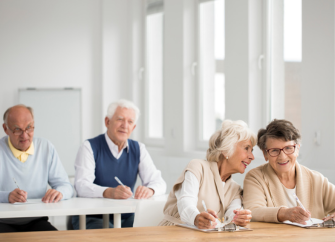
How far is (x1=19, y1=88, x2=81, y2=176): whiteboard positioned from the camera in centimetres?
543

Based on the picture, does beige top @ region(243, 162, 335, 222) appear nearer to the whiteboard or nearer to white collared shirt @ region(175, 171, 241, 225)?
white collared shirt @ region(175, 171, 241, 225)

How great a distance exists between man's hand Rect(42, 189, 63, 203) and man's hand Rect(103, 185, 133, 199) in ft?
1.04

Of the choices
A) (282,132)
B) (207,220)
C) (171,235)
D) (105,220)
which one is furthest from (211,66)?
(171,235)

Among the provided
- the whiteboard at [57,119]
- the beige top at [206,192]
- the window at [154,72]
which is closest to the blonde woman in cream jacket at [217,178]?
the beige top at [206,192]

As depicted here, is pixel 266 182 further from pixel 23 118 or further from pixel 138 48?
pixel 138 48

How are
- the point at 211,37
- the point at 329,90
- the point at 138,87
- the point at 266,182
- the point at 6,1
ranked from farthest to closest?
the point at 138,87 → the point at 6,1 → the point at 211,37 → the point at 329,90 → the point at 266,182

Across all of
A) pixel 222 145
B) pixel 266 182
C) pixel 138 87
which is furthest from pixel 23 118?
pixel 138 87

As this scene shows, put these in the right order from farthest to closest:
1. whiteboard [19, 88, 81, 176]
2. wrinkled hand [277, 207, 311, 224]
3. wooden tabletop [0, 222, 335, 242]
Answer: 1. whiteboard [19, 88, 81, 176]
2. wrinkled hand [277, 207, 311, 224]
3. wooden tabletop [0, 222, 335, 242]

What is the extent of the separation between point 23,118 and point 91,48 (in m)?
3.03

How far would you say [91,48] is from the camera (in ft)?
19.1

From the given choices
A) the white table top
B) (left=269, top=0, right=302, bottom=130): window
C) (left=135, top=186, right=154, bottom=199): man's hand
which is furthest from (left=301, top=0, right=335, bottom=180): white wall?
the white table top

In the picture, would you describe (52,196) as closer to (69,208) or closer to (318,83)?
(69,208)

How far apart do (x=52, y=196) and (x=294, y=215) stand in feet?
4.92

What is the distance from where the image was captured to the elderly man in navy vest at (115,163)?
306 centimetres
